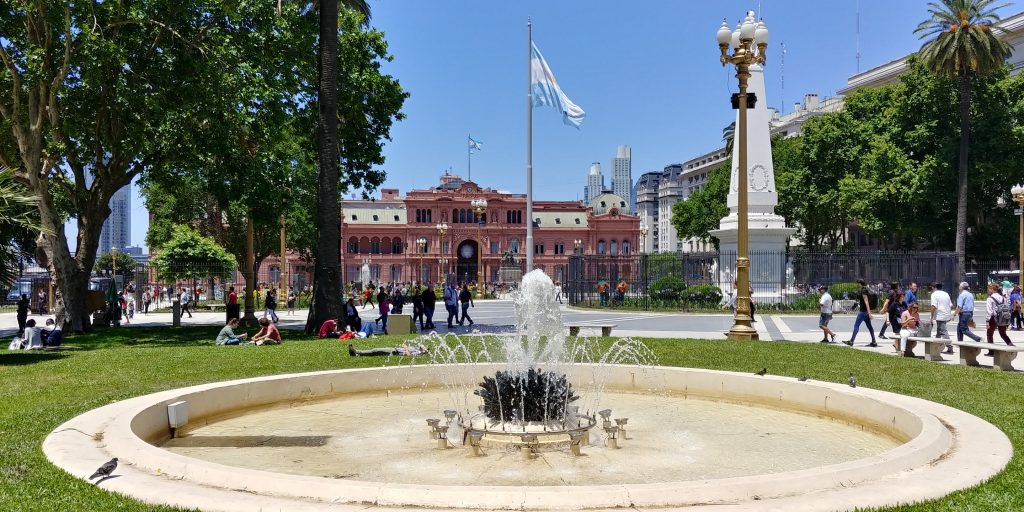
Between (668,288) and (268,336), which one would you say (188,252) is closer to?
(668,288)

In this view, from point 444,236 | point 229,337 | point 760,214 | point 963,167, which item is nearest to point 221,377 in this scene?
point 229,337

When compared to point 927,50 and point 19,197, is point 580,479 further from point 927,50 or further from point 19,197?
point 927,50

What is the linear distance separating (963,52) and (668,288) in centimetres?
1897

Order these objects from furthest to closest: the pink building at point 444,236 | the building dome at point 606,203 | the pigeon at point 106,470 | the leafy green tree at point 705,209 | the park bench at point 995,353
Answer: the building dome at point 606,203 → the pink building at point 444,236 → the leafy green tree at point 705,209 → the park bench at point 995,353 → the pigeon at point 106,470

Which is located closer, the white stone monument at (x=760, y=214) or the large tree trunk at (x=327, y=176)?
the large tree trunk at (x=327, y=176)

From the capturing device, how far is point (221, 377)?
1069cm

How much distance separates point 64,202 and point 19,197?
15.3 meters

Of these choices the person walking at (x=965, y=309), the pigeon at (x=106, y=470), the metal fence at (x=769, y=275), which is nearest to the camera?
the pigeon at (x=106, y=470)

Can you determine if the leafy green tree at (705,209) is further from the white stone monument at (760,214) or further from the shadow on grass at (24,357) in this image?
the shadow on grass at (24,357)

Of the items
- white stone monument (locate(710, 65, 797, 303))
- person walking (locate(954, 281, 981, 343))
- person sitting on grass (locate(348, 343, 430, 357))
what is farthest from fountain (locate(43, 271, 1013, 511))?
white stone monument (locate(710, 65, 797, 303))

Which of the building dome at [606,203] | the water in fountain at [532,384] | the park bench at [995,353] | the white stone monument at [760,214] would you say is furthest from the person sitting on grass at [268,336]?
the building dome at [606,203]

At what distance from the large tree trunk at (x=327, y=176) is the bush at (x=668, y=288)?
703 inches

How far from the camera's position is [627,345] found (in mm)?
15188

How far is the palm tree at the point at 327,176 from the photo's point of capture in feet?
61.3
